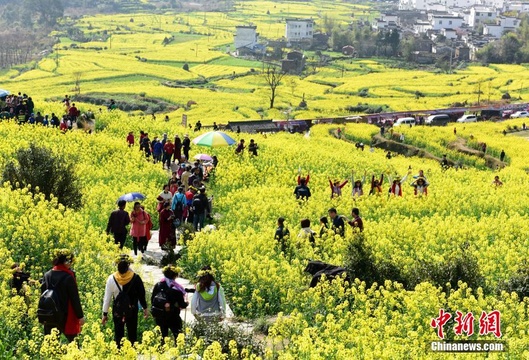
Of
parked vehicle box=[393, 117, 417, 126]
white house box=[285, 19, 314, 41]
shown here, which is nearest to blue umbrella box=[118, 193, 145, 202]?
parked vehicle box=[393, 117, 417, 126]

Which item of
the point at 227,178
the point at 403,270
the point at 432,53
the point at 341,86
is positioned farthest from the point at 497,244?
the point at 432,53

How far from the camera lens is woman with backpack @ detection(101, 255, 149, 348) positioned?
11414 millimetres

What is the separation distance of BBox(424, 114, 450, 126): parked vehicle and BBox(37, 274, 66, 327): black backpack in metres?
66.5

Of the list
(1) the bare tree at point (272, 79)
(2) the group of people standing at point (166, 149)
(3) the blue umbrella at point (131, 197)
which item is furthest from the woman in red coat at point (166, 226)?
(1) the bare tree at point (272, 79)

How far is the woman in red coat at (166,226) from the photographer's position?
1872 cm

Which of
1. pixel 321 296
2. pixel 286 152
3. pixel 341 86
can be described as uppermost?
pixel 321 296

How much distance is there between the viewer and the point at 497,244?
19891 millimetres

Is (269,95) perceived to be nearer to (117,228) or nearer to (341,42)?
(341,42)

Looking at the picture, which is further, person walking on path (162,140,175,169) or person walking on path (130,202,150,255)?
person walking on path (162,140,175,169)

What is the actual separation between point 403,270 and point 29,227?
821cm

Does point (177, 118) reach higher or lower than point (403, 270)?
lower

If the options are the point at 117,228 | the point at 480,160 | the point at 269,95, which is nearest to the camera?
the point at 117,228

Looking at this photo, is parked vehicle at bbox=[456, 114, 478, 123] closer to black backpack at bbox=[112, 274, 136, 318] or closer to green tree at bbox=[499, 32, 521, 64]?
black backpack at bbox=[112, 274, 136, 318]

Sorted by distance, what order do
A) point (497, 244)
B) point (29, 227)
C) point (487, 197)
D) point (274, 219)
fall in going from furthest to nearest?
point (487, 197) < point (274, 219) < point (497, 244) < point (29, 227)
